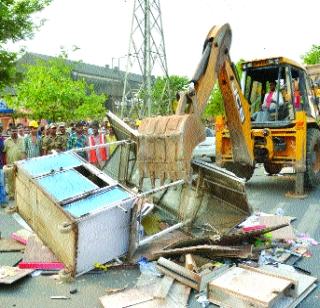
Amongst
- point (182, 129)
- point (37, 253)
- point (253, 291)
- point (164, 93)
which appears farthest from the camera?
point (164, 93)

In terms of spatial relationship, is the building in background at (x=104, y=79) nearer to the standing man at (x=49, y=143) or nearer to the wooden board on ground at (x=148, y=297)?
the standing man at (x=49, y=143)

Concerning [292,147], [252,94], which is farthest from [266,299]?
[252,94]

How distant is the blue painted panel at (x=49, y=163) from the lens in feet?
16.7

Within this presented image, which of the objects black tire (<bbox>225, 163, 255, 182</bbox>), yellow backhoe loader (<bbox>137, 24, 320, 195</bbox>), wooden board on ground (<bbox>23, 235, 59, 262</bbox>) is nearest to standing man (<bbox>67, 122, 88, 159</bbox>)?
yellow backhoe loader (<bbox>137, 24, 320, 195</bbox>)

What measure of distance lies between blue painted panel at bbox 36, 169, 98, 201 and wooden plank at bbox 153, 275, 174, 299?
1335 mm

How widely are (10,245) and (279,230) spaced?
400cm

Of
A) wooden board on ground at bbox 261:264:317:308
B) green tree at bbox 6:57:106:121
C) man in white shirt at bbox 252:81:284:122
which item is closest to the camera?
wooden board on ground at bbox 261:264:317:308

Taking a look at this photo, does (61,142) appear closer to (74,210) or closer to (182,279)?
(74,210)

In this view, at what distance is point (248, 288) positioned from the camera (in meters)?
4.09

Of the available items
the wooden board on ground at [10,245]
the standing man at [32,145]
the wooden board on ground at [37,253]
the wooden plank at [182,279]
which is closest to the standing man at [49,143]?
the standing man at [32,145]

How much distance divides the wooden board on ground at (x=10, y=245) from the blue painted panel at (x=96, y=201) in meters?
1.83

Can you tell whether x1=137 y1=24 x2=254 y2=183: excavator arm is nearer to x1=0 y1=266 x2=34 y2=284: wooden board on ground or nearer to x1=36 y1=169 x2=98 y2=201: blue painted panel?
x1=36 y1=169 x2=98 y2=201: blue painted panel

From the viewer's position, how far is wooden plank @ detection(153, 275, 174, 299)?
4.25m

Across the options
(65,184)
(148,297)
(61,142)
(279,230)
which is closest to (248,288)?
(148,297)
